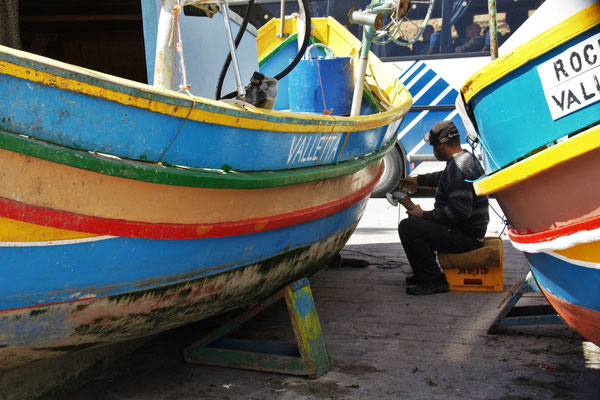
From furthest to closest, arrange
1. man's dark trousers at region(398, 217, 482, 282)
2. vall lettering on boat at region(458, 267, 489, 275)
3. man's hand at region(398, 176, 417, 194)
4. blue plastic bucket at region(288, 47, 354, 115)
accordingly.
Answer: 1. blue plastic bucket at region(288, 47, 354, 115)
2. man's hand at region(398, 176, 417, 194)
3. vall lettering on boat at region(458, 267, 489, 275)
4. man's dark trousers at region(398, 217, 482, 282)

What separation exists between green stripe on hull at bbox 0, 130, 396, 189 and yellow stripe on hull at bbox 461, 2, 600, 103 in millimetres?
927

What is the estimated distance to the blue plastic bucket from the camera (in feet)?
16.8

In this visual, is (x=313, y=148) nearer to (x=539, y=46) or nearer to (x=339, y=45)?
(x=539, y=46)

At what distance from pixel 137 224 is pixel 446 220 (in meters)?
2.65

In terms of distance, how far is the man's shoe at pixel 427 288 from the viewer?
4527mm

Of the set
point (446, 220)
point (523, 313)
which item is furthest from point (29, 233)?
point (446, 220)

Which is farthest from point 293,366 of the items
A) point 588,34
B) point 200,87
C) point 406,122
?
point 406,122

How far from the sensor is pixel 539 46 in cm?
217

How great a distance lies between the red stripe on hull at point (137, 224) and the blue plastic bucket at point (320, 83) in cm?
205

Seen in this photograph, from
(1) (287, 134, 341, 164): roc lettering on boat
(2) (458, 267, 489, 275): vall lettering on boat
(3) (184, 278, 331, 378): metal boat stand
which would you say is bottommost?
(2) (458, 267, 489, 275): vall lettering on boat

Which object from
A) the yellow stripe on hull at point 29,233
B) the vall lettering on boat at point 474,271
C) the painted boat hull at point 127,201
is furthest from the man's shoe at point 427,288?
the yellow stripe on hull at point 29,233

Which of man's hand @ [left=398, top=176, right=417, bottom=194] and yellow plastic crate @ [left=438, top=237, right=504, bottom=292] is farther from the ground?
man's hand @ [left=398, top=176, right=417, bottom=194]

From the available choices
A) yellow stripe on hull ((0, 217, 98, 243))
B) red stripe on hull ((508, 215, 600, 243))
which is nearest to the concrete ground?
red stripe on hull ((508, 215, 600, 243))

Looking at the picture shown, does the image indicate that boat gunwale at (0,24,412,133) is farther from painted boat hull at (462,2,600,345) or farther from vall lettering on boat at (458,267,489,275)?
vall lettering on boat at (458,267,489,275)
